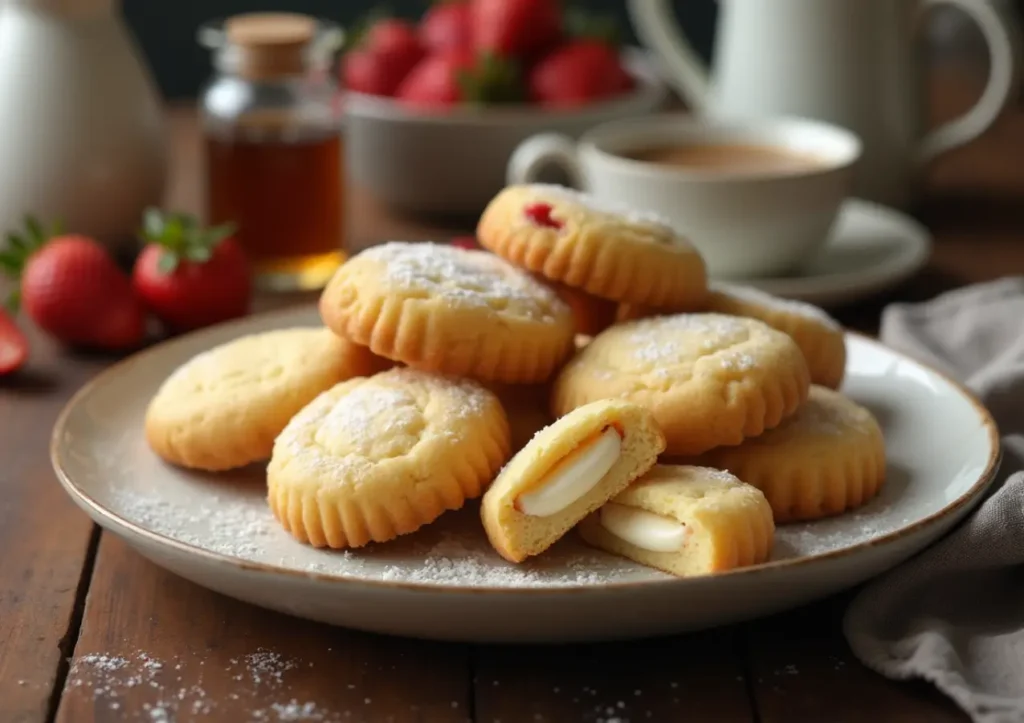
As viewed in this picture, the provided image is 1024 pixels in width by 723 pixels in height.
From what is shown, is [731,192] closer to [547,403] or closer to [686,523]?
[547,403]

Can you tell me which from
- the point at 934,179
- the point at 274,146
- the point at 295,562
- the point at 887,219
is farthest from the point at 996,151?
the point at 295,562

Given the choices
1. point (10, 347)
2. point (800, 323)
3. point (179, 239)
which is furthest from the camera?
point (179, 239)

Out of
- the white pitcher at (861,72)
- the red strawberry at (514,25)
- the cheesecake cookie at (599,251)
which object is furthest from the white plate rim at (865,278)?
the red strawberry at (514,25)

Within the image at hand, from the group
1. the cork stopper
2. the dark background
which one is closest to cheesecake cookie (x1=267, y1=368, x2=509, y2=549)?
the cork stopper

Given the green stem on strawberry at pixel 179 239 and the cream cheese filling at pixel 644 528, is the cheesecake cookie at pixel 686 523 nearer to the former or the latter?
the cream cheese filling at pixel 644 528

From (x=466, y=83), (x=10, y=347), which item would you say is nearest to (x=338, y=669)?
(x=10, y=347)
